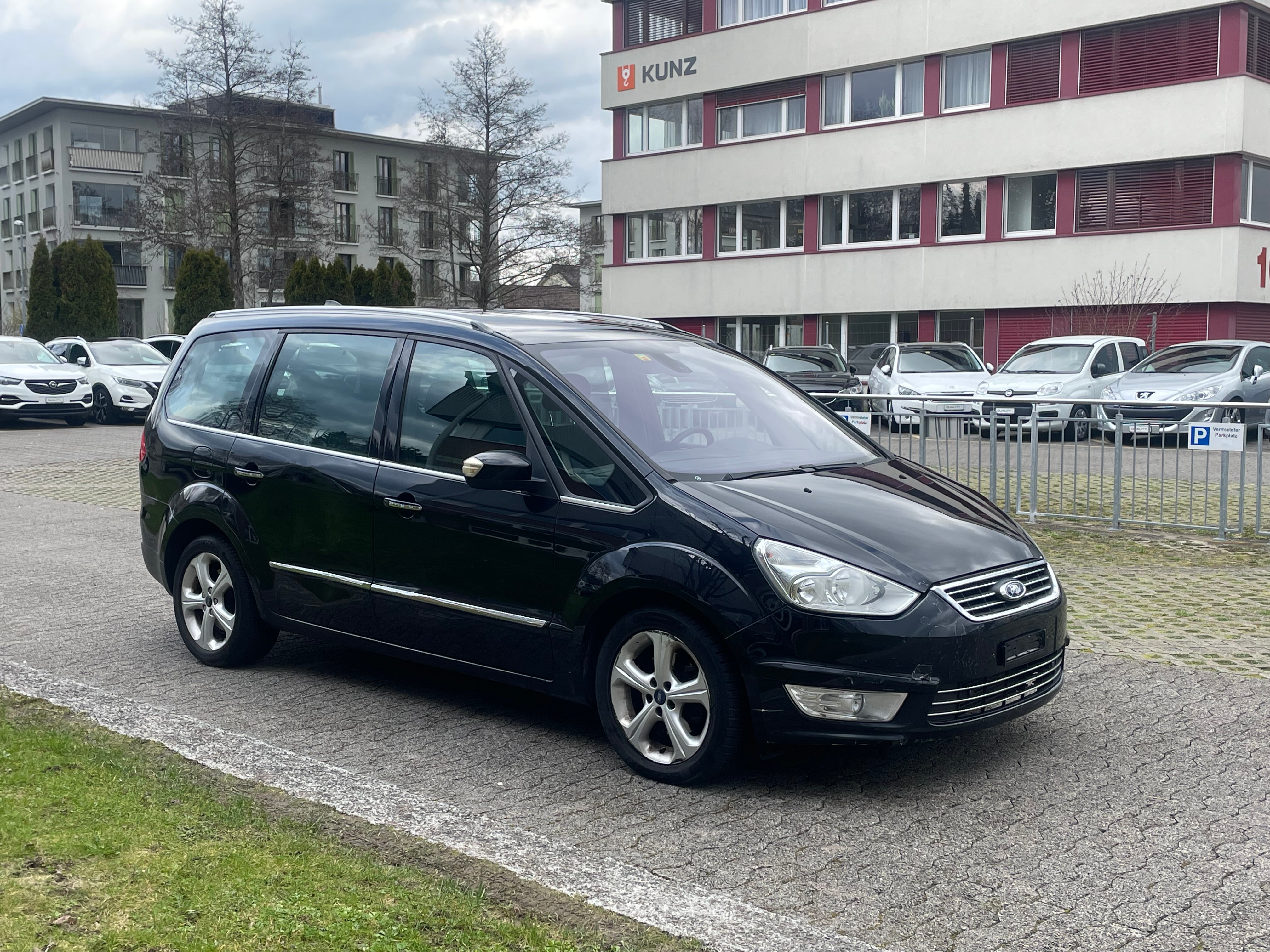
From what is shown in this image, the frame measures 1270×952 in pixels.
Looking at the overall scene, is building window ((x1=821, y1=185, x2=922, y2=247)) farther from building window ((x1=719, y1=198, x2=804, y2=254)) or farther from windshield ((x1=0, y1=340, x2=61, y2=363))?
windshield ((x1=0, y1=340, x2=61, y2=363))

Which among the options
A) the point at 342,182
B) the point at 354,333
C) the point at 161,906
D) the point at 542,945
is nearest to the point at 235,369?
the point at 354,333

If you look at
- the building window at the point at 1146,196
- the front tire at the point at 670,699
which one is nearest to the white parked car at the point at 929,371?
the building window at the point at 1146,196

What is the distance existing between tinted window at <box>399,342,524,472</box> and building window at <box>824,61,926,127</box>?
35.0 m

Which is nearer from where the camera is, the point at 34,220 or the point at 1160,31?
the point at 1160,31

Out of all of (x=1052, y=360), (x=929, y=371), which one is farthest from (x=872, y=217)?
(x=1052, y=360)

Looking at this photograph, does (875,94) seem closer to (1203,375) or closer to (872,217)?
(872,217)

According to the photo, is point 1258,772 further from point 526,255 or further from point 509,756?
point 526,255

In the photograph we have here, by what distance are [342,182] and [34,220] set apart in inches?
702

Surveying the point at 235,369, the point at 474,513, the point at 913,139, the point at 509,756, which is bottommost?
the point at 509,756

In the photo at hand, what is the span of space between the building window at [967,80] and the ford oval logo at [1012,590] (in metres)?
34.6

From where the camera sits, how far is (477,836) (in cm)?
436

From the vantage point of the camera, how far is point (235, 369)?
6828mm

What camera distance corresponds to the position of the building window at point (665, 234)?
44375 millimetres

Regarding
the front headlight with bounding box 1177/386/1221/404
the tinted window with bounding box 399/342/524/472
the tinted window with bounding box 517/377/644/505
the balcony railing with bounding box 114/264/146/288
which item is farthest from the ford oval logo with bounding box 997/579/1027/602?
the balcony railing with bounding box 114/264/146/288
